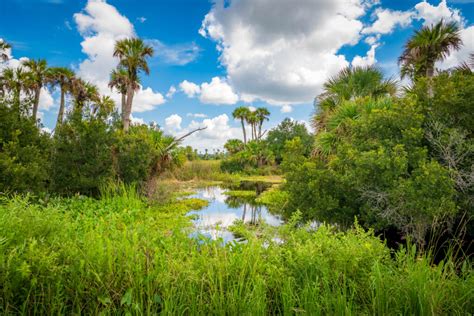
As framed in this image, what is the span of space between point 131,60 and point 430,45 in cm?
1894

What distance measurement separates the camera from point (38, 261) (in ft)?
9.19

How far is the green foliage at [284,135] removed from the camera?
1628 inches

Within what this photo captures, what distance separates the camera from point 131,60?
22656mm

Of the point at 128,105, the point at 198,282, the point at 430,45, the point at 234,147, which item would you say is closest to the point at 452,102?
the point at 198,282

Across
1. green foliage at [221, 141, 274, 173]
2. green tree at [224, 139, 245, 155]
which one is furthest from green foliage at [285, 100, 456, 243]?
green tree at [224, 139, 245, 155]

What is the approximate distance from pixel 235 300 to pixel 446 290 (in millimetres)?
2121

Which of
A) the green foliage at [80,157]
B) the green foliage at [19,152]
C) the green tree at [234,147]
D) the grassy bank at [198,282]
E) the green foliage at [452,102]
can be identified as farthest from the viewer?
the green tree at [234,147]

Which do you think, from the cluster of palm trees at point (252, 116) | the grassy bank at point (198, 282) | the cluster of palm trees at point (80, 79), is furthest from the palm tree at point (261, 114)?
the grassy bank at point (198, 282)

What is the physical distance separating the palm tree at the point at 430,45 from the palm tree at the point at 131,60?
1764cm

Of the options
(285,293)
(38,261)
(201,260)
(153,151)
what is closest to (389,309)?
(285,293)

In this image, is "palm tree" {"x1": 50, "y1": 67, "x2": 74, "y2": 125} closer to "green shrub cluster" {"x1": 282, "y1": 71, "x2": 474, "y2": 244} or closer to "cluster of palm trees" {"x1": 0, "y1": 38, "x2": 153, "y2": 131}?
"cluster of palm trees" {"x1": 0, "y1": 38, "x2": 153, "y2": 131}

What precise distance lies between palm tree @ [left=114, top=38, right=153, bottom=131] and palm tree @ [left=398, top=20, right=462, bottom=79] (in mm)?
17643

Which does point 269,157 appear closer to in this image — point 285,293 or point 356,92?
point 356,92

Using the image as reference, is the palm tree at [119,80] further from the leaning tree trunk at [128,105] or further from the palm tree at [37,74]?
the palm tree at [37,74]
